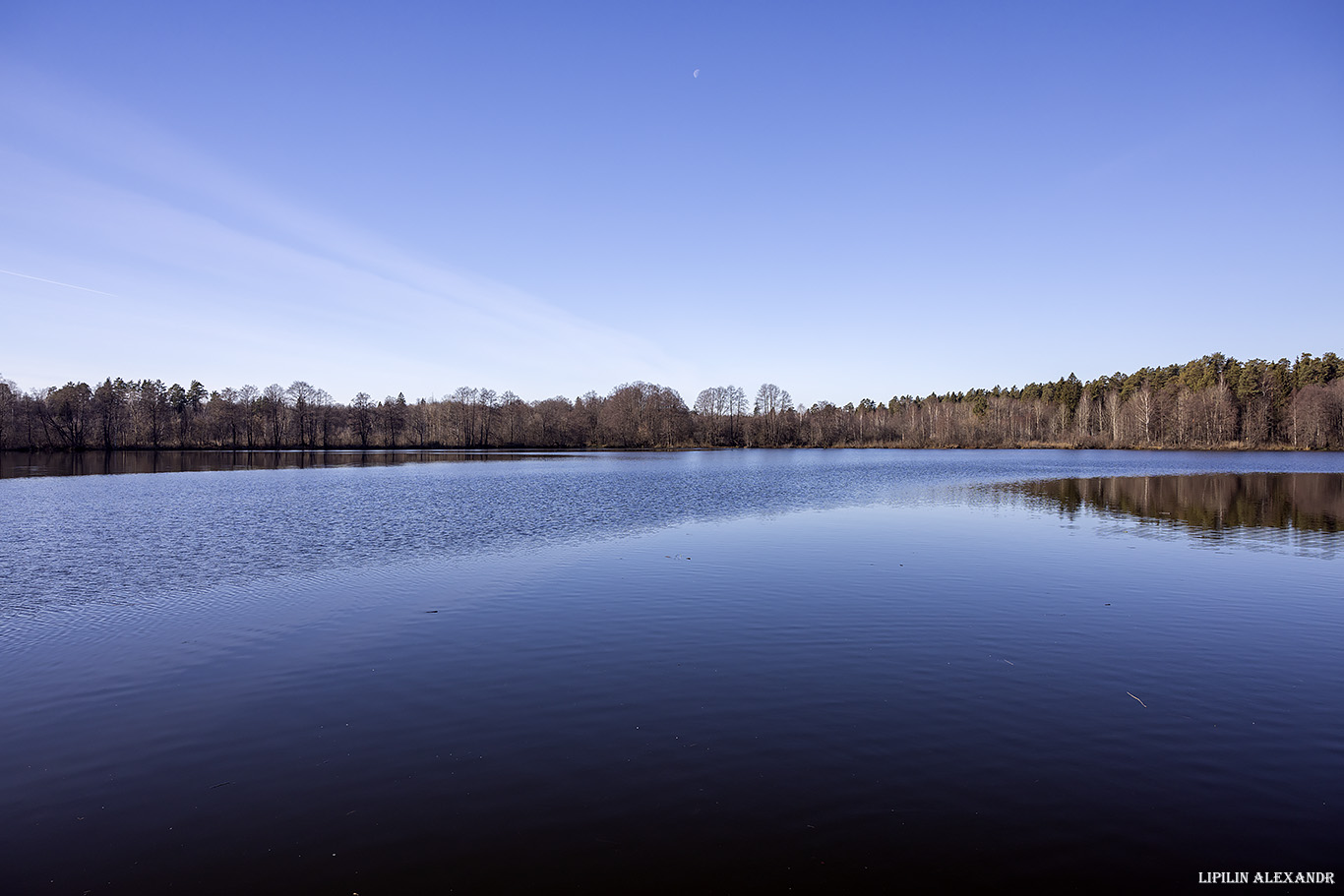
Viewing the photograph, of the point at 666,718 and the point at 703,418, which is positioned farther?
the point at 703,418

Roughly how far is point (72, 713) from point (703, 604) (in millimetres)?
9284

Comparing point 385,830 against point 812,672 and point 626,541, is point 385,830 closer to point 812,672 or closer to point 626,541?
point 812,672

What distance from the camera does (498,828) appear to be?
5.49 m

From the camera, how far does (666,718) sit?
7.64 metres

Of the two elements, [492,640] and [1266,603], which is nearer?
[492,640]

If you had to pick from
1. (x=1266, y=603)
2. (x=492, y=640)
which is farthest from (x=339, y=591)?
(x=1266, y=603)

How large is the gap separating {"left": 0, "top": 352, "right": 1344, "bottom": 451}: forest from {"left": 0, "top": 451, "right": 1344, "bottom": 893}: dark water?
108 metres

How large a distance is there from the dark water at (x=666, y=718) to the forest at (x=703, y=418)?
10798 centimetres

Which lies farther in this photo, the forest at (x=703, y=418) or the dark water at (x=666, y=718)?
the forest at (x=703, y=418)

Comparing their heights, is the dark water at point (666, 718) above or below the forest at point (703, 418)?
below

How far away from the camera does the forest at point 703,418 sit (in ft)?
329

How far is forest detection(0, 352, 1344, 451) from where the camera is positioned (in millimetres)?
100312

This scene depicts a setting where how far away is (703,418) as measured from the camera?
146 meters

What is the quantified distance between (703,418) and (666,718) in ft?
457
